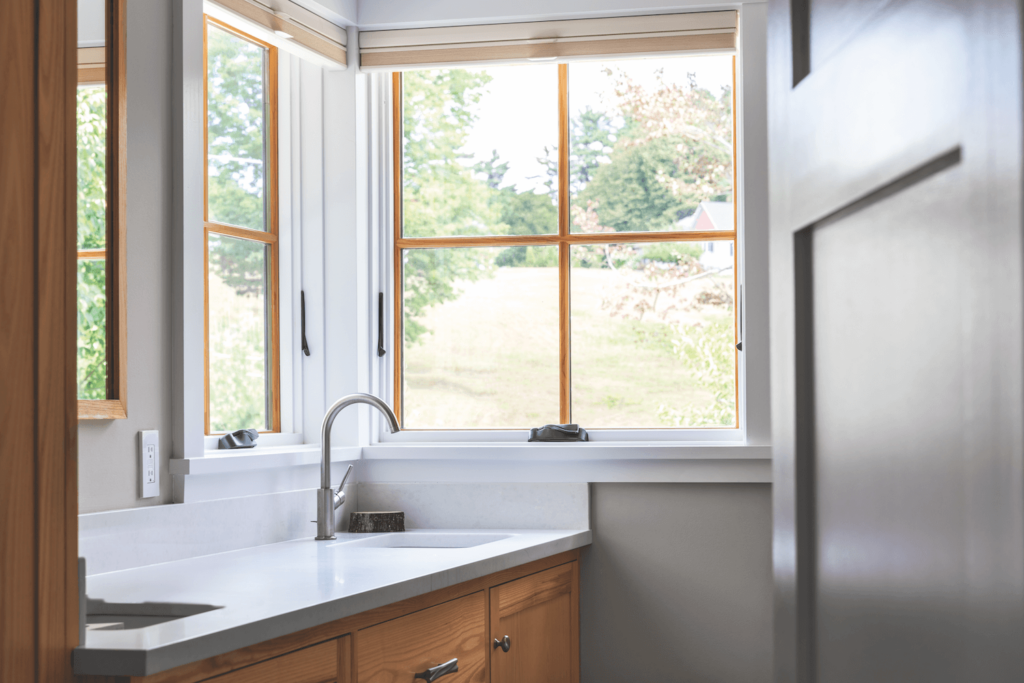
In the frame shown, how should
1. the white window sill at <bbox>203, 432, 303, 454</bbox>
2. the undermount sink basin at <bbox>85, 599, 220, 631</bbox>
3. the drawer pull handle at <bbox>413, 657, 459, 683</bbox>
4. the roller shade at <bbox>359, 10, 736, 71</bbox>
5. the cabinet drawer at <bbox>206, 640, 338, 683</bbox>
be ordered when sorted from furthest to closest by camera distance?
the roller shade at <bbox>359, 10, 736, 71</bbox> < the white window sill at <bbox>203, 432, 303, 454</bbox> < the drawer pull handle at <bbox>413, 657, 459, 683</bbox> < the undermount sink basin at <bbox>85, 599, 220, 631</bbox> < the cabinet drawer at <bbox>206, 640, 338, 683</bbox>

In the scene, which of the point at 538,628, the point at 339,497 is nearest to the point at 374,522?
the point at 339,497

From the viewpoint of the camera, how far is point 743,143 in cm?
255

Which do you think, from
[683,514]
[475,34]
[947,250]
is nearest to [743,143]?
[475,34]

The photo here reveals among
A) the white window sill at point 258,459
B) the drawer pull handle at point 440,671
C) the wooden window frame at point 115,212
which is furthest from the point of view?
the white window sill at point 258,459

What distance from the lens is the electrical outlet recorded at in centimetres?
190

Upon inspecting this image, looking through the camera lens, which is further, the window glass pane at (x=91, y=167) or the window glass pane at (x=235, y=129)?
the window glass pane at (x=235, y=129)

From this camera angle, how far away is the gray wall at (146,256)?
1.87 metres

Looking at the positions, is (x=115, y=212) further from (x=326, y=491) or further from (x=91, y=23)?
(x=326, y=491)

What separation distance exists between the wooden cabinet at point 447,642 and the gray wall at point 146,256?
646mm

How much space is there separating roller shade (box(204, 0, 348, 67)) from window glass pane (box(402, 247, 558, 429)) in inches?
26.8

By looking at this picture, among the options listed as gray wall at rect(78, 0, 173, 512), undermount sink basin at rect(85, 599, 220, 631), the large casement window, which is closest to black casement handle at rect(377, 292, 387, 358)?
the large casement window

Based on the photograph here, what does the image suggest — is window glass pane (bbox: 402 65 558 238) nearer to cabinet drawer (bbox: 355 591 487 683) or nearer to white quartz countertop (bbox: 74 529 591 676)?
white quartz countertop (bbox: 74 529 591 676)

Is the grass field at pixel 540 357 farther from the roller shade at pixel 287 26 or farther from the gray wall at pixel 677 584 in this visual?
the roller shade at pixel 287 26

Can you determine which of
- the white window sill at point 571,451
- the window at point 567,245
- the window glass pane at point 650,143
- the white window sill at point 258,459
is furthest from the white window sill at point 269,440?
the window glass pane at point 650,143
